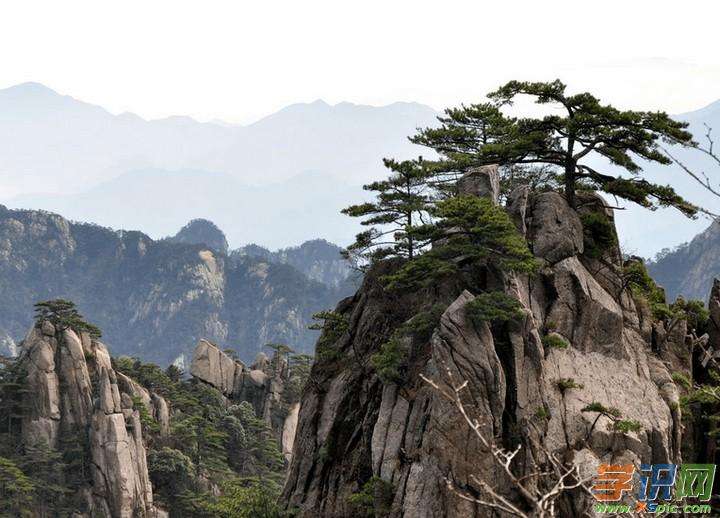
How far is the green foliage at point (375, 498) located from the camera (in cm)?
2272

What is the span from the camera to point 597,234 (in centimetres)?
2806

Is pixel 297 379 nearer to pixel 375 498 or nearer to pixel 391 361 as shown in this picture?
pixel 391 361

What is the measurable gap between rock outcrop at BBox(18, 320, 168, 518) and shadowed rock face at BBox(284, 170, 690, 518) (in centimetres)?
2297

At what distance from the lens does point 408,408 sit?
79.6ft

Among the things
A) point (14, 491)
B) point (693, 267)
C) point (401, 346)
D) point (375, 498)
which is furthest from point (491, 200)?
point (693, 267)

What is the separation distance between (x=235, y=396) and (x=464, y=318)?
46299 millimetres

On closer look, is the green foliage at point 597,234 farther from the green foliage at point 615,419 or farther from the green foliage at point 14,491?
the green foliage at point 14,491

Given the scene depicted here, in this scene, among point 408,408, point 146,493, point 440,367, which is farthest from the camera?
point 146,493

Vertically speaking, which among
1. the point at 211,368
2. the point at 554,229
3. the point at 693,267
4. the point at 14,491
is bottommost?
the point at 14,491

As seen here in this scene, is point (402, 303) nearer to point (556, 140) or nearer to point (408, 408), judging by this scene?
point (408, 408)

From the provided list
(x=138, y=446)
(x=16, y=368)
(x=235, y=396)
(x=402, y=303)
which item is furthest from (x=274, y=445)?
(x=402, y=303)

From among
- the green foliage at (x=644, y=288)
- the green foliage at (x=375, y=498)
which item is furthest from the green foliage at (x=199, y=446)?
the green foliage at (x=644, y=288)

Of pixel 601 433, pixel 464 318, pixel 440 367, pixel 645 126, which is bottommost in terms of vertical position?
pixel 601 433

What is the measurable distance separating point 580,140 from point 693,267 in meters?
146
